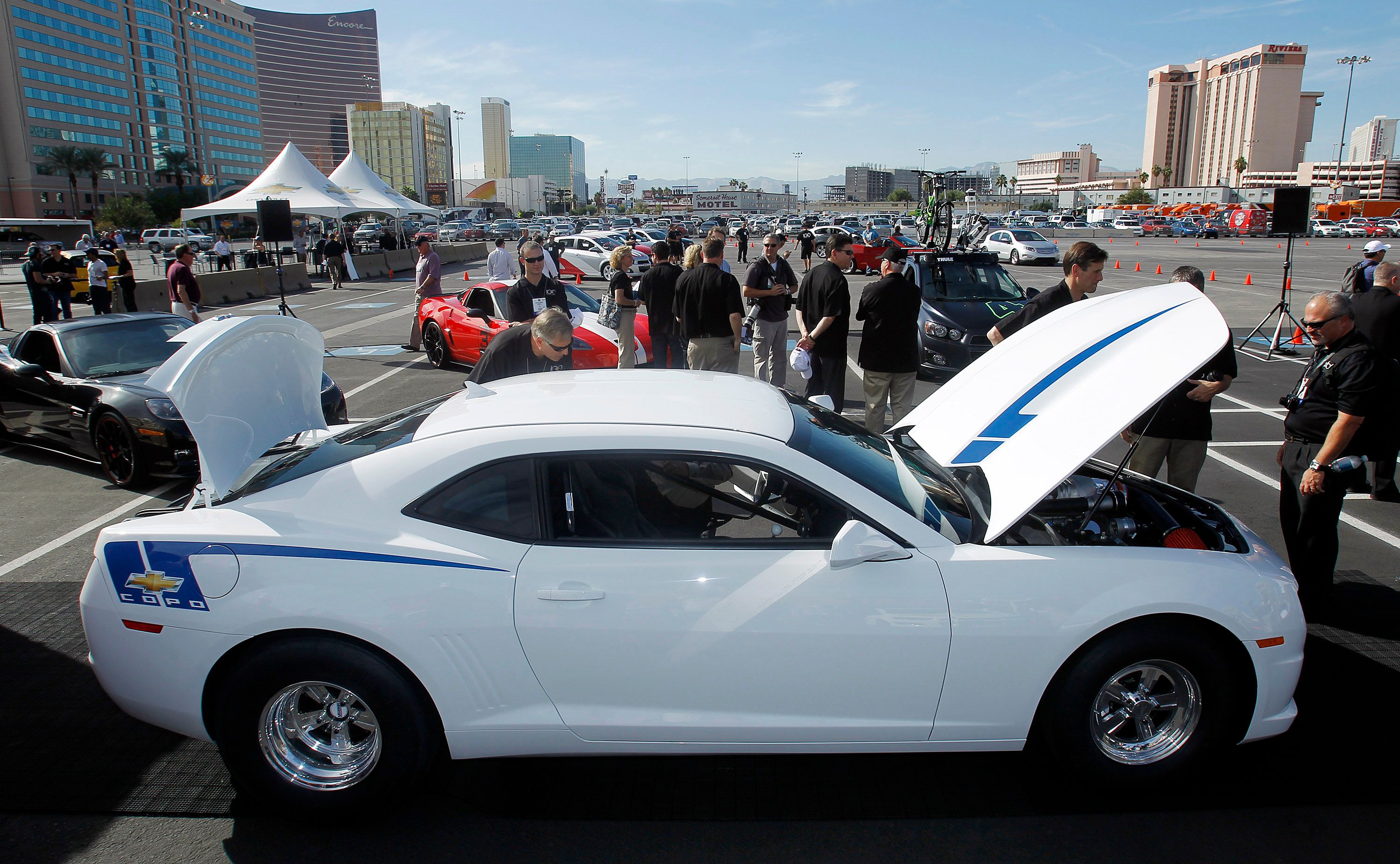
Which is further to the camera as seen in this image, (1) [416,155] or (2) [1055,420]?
(1) [416,155]

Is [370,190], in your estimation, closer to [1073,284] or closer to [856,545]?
[1073,284]

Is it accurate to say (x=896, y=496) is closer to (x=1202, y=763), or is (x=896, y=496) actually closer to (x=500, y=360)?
(x=1202, y=763)

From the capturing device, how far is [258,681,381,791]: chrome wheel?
2.99 metres

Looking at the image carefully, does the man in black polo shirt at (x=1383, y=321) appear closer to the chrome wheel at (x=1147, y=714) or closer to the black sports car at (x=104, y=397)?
the chrome wheel at (x=1147, y=714)

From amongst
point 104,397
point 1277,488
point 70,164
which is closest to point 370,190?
point 104,397

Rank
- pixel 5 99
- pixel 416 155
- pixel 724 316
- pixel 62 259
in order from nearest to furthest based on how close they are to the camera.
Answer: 1. pixel 724 316
2. pixel 62 259
3. pixel 5 99
4. pixel 416 155

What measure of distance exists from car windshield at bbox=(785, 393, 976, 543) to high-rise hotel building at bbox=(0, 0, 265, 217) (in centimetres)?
13032

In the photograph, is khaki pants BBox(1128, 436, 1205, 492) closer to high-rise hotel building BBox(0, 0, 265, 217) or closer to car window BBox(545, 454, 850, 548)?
car window BBox(545, 454, 850, 548)

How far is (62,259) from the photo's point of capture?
17.0 meters

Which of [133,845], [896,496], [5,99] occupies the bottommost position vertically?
[133,845]

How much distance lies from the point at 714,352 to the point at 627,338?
1.41 metres

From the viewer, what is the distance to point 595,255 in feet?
104

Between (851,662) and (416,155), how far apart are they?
662ft

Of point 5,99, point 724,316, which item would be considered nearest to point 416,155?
point 5,99
